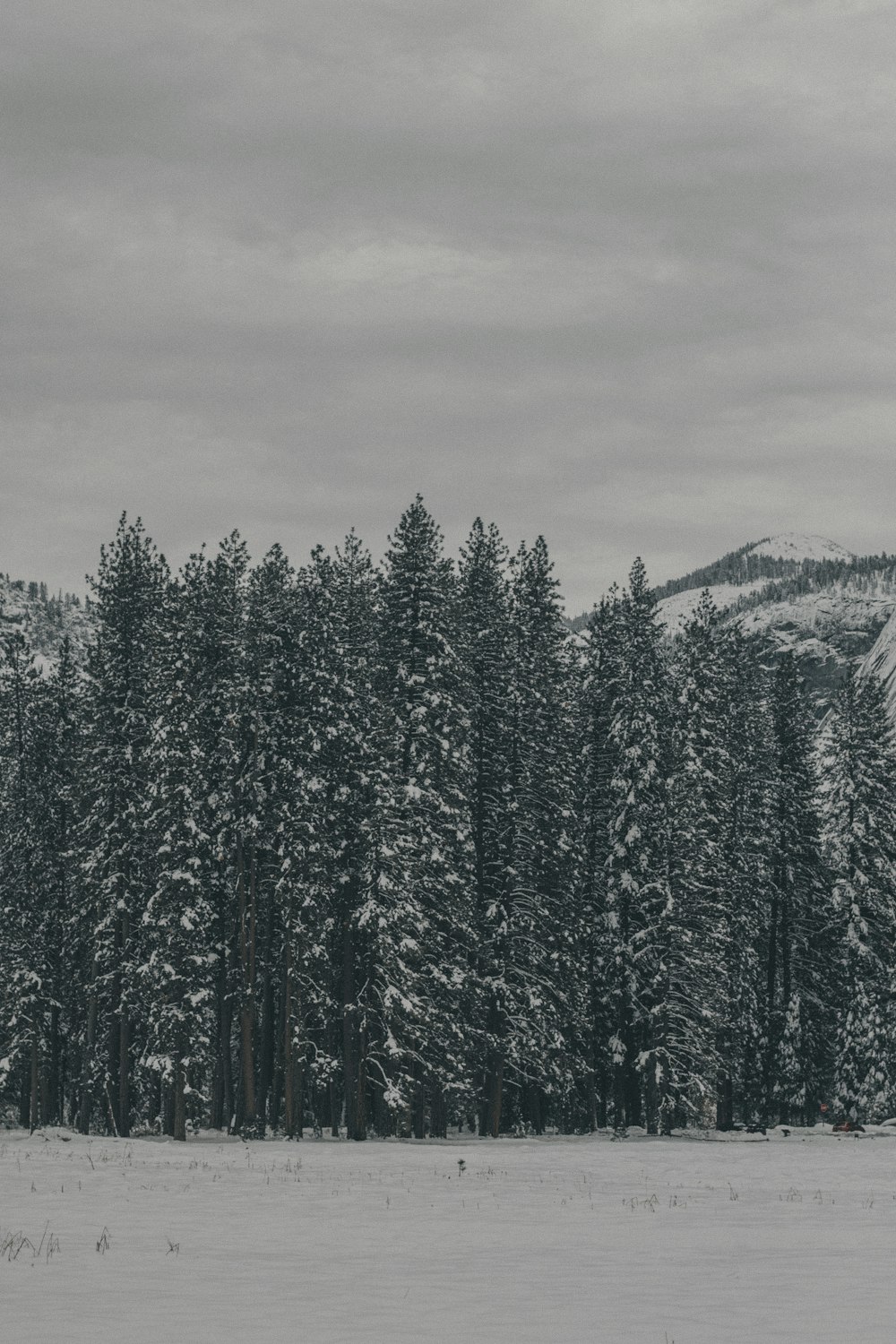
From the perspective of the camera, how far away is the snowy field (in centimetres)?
1168

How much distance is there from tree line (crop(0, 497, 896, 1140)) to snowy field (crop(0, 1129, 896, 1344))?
843cm

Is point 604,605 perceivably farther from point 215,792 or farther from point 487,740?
point 215,792

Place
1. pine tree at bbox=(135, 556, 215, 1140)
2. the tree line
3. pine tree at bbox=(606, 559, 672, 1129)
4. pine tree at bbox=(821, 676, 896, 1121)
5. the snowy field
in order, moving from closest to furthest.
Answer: the snowy field → pine tree at bbox=(135, 556, 215, 1140) → the tree line → pine tree at bbox=(606, 559, 672, 1129) → pine tree at bbox=(821, 676, 896, 1121)

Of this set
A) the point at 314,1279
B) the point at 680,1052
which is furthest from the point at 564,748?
the point at 314,1279

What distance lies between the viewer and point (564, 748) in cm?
4466

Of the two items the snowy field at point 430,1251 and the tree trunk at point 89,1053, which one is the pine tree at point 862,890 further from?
the tree trunk at point 89,1053

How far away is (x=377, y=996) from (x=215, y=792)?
7.42 meters

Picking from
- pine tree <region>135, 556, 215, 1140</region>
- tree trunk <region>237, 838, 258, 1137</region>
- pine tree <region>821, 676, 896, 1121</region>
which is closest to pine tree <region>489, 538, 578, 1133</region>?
tree trunk <region>237, 838, 258, 1137</region>

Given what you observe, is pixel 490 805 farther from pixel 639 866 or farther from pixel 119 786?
pixel 119 786

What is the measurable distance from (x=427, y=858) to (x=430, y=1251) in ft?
75.7

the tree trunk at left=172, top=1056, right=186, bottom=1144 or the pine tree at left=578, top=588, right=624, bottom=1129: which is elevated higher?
the pine tree at left=578, top=588, right=624, bottom=1129

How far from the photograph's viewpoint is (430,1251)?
55.0 feet

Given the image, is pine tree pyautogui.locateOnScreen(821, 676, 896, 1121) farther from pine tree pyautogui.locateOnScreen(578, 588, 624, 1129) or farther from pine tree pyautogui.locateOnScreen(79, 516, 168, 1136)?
pine tree pyautogui.locateOnScreen(79, 516, 168, 1136)

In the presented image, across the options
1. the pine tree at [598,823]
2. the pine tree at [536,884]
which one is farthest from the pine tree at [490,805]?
the pine tree at [598,823]
